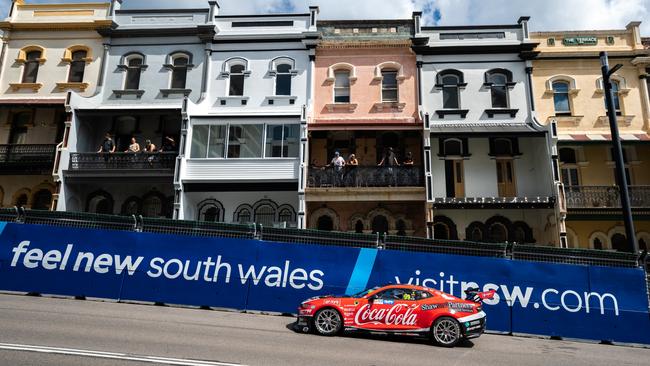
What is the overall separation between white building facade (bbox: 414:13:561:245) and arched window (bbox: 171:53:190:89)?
1065cm

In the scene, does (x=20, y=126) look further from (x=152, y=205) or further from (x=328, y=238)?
(x=328, y=238)

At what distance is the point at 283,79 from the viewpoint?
1969 cm

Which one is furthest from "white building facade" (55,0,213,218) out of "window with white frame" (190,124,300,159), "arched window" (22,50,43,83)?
"arched window" (22,50,43,83)

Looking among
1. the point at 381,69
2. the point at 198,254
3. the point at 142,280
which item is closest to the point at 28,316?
the point at 142,280

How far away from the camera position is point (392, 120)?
18.6 meters

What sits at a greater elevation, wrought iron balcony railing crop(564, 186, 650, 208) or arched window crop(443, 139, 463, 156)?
arched window crop(443, 139, 463, 156)

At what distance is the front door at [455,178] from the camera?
18672 millimetres

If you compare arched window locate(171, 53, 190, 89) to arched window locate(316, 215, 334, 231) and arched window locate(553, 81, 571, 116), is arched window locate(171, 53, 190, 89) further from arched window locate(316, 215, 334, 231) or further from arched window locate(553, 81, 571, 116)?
arched window locate(553, 81, 571, 116)

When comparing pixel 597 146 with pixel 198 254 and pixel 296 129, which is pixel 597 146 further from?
pixel 198 254

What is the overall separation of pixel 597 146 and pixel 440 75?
24.8ft

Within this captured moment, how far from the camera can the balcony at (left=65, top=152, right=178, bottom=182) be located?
1752cm

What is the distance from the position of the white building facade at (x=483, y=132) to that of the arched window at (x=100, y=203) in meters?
14.0

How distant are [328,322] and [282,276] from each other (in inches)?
100.0

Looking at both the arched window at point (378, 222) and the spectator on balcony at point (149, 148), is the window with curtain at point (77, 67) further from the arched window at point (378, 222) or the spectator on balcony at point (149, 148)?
the arched window at point (378, 222)
